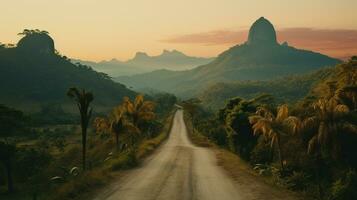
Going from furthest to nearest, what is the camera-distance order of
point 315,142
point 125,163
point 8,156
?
point 8,156 → point 315,142 → point 125,163

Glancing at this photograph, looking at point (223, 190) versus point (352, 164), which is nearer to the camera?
point (223, 190)

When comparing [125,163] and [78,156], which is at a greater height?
[125,163]

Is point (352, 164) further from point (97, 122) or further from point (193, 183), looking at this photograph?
point (97, 122)

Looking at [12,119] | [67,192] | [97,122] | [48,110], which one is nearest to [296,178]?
[67,192]

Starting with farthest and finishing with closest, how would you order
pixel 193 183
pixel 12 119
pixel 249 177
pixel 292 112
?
pixel 12 119
pixel 292 112
pixel 249 177
pixel 193 183

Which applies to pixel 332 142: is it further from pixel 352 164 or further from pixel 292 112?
pixel 292 112

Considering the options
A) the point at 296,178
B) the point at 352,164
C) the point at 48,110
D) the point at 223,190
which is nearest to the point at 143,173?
the point at 223,190

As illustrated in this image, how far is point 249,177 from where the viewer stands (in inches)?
1280

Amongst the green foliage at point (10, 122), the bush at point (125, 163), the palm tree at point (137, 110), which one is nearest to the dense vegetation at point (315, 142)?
the bush at point (125, 163)

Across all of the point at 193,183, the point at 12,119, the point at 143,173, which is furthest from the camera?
the point at 12,119

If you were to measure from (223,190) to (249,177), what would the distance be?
222 inches

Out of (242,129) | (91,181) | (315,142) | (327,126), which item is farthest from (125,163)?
(242,129)

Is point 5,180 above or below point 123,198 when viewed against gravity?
below

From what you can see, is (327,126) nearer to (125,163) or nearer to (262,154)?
(262,154)
